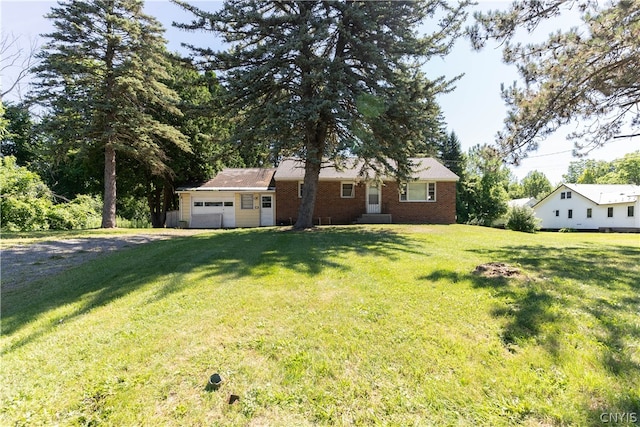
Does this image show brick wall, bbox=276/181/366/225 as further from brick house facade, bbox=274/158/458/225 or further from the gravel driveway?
the gravel driveway

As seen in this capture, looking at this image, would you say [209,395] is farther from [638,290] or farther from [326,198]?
[326,198]

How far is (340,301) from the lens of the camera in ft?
14.3

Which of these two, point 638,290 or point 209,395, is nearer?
point 209,395

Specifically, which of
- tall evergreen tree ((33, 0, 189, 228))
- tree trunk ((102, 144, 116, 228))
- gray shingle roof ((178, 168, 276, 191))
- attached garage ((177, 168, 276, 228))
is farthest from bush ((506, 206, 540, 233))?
tree trunk ((102, 144, 116, 228))

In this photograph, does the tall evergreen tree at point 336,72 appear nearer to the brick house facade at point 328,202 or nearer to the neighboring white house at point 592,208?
the brick house facade at point 328,202

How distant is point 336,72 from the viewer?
1105 centimetres

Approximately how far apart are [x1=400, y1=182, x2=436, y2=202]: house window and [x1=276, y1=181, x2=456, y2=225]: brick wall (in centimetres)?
24

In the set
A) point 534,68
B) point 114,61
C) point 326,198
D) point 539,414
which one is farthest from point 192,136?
point 539,414

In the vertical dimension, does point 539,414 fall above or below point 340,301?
below

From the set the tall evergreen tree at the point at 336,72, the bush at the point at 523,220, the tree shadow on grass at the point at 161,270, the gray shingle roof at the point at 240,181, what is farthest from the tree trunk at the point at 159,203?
the bush at the point at 523,220

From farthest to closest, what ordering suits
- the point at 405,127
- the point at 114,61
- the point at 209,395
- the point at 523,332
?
the point at 114,61 < the point at 405,127 < the point at 523,332 < the point at 209,395

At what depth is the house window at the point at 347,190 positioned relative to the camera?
19.8 meters

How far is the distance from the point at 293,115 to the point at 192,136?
47.0 ft

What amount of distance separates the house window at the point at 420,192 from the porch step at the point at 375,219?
67.2 inches
